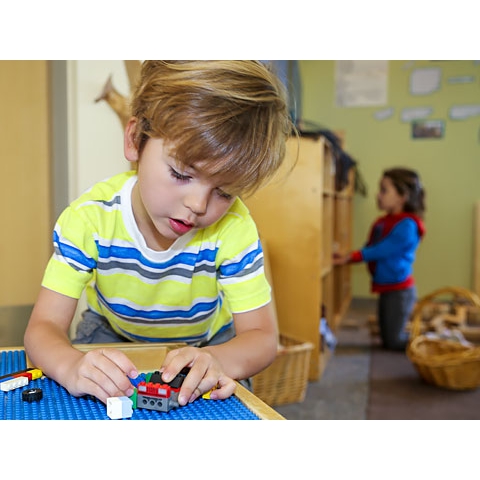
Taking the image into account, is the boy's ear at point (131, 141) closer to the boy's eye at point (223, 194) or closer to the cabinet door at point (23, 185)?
the boy's eye at point (223, 194)

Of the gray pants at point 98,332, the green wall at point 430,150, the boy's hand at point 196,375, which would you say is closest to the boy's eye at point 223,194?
the boy's hand at point 196,375

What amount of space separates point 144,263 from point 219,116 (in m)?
0.19

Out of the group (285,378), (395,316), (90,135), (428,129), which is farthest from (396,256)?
(90,135)

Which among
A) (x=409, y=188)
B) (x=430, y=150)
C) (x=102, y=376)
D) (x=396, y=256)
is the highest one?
(x=430, y=150)

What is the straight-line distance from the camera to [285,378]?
1226 millimetres

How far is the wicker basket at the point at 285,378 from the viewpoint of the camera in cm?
120

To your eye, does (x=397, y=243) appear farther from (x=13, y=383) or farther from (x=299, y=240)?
(x=13, y=383)

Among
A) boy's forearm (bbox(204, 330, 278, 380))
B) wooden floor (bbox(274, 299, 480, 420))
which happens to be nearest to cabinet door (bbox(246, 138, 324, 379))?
wooden floor (bbox(274, 299, 480, 420))

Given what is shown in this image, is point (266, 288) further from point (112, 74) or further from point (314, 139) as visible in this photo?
point (314, 139)

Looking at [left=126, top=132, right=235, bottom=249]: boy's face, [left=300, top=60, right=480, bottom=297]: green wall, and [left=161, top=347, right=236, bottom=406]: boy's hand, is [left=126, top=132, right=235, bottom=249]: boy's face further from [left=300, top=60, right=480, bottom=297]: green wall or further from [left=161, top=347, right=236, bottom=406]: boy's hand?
[left=300, top=60, right=480, bottom=297]: green wall

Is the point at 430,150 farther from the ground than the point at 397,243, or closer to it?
farther from the ground

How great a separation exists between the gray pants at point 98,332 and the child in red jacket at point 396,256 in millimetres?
1176
